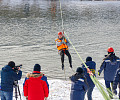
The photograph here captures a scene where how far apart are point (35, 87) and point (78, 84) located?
1.36 m

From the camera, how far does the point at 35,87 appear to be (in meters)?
6.36

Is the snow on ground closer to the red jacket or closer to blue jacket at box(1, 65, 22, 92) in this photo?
blue jacket at box(1, 65, 22, 92)

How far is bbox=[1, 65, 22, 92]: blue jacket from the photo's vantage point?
6719 millimetres

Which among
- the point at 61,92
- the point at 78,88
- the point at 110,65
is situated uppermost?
Answer: the point at 110,65

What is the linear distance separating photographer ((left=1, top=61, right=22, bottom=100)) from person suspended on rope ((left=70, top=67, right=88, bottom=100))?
74.0 inches

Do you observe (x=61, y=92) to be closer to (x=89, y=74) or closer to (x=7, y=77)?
(x=89, y=74)

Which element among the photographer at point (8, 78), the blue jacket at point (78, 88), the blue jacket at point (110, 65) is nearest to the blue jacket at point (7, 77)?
the photographer at point (8, 78)

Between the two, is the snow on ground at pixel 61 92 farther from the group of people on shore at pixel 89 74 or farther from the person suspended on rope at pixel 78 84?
the person suspended on rope at pixel 78 84

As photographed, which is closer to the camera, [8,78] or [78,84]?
[78,84]

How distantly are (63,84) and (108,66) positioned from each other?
280 cm

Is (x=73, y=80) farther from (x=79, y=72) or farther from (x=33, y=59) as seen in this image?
(x=33, y=59)

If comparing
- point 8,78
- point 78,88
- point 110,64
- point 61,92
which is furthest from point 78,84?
point 61,92

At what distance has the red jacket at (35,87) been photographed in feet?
20.7

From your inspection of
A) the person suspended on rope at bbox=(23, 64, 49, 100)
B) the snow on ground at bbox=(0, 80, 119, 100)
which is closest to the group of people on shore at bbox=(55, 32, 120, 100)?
the snow on ground at bbox=(0, 80, 119, 100)
